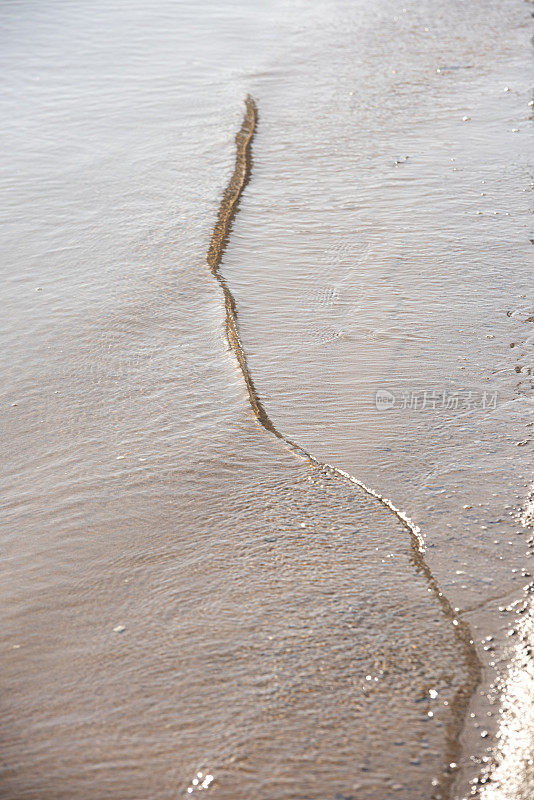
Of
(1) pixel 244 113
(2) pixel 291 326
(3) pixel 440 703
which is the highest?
(1) pixel 244 113

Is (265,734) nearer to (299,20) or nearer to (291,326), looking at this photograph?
(291,326)

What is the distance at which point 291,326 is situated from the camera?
3535 millimetres

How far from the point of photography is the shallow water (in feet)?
6.22

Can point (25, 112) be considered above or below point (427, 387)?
above

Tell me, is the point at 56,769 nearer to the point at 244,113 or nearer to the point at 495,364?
the point at 495,364

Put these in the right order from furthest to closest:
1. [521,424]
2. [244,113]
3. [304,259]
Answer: [244,113], [304,259], [521,424]

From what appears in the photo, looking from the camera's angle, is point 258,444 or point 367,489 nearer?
point 367,489

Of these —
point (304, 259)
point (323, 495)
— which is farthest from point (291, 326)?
point (323, 495)

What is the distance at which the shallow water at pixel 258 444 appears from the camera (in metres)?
1.90

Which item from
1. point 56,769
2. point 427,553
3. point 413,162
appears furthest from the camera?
point 413,162

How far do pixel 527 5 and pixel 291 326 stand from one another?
7.78m

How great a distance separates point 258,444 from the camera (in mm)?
2809

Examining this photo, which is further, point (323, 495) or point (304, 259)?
point (304, 259)

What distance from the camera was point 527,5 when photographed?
9.09 metres
